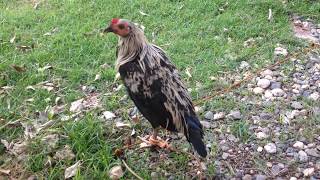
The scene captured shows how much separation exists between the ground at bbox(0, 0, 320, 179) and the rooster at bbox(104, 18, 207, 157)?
15.2 inches

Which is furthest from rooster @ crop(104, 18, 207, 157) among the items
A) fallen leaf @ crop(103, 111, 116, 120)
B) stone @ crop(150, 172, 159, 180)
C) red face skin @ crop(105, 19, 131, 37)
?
fallen leaf @ crop(103, 111, 116, 120)

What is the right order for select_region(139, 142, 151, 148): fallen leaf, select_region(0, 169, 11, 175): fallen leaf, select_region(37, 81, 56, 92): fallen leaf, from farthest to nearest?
select_region(37, 81, 56, 92): fallen leaf → select_region(139, 142, 151, 148): fallen leaf → select_region(0, 169, 11, 175): fallen leaf

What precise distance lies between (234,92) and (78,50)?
1992 mm

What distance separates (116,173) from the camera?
385 cm

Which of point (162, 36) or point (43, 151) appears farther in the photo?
point (162, 36)

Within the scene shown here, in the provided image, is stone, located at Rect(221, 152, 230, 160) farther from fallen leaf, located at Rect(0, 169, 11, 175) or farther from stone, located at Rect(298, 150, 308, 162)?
fallen leaf, located at Rect(0, 169, 11, 175)

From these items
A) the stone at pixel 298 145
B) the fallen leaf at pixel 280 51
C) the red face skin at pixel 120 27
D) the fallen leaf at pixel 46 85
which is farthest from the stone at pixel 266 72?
the fallen leaf at pixel 46 85

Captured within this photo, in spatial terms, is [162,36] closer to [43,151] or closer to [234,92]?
[234,92]

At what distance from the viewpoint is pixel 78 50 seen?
5621 millimetres

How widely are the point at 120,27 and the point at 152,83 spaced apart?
52cm

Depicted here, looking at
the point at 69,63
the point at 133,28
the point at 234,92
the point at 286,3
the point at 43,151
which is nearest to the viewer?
the point at 133,28

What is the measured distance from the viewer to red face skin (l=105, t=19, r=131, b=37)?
12.2ft

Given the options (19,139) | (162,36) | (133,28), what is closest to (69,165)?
(19,139)

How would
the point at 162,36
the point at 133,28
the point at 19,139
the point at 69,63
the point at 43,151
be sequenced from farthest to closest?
the point at 162,36, the point at 69,63, the point at 19,139, the point at 43,151, the point at 133,28
